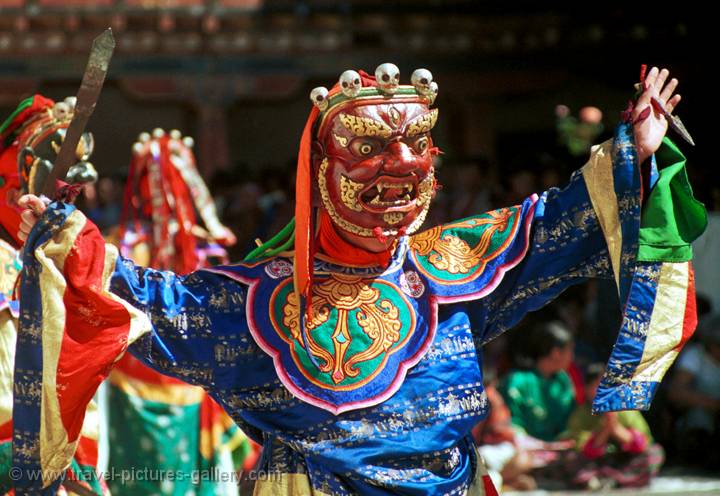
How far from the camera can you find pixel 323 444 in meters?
3.69

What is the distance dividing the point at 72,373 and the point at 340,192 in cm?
85

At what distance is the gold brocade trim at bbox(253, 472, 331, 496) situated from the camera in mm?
3746

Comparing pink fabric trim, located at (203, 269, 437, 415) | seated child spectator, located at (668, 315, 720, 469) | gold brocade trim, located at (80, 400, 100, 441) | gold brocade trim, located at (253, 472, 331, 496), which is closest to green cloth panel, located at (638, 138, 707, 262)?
pink fabric trim, located at (203, 269, 437, 415)

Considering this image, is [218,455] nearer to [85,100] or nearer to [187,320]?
[187,320]

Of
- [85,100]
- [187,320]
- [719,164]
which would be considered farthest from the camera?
[719,164]

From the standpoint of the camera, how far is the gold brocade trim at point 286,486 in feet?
12.3

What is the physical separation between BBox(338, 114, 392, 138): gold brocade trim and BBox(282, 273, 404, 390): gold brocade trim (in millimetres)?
393

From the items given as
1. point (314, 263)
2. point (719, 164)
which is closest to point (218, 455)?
point (314, 263)

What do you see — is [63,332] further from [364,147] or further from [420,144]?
[420,144]

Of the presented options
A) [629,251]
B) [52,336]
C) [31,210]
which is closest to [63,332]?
[52,336]

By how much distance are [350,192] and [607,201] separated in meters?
0.68

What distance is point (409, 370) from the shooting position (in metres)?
3.74

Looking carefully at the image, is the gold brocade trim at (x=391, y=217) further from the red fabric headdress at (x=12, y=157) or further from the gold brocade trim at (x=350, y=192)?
the red fabric headdress at (x=12, y=157)

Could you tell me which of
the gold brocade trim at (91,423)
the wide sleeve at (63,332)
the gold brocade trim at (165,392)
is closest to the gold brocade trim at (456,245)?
the wide sleeve at (63,332)
